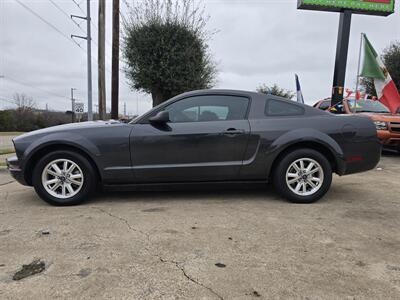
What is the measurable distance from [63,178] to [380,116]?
762 cm

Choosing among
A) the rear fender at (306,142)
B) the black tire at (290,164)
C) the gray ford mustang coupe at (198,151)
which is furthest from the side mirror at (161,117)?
the black tire at (290,164)

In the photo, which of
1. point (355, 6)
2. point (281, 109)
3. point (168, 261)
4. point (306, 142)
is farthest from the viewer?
point (355, 6)

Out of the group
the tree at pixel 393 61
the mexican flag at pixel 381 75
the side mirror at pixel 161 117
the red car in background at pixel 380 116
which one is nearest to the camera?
the side mirror at pixel 161 117

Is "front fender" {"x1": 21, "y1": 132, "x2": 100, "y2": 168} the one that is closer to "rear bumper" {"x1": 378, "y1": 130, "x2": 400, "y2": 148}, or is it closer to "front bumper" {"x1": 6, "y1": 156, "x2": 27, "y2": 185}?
"front bumper" {"x1": 6, "y1": 156, "x2": 27, "y2": 185}

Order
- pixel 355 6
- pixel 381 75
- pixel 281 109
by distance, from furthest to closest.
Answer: pixel 355 6 < pixel 381 75 < pixel 281 109

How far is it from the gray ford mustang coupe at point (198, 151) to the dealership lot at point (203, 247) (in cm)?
28

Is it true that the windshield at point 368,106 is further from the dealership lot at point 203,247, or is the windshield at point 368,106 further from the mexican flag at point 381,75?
the dealership lot at point 203,247

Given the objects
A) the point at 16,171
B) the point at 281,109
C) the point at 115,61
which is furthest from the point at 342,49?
the point at 16,171

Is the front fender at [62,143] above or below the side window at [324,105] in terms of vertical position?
below

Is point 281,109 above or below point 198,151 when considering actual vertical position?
above

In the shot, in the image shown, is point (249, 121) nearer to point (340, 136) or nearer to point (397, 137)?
point (340, 136)

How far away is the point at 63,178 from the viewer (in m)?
4.14

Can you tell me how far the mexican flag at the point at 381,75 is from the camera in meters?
9.05

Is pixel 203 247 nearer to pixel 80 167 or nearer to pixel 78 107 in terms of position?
pixel 80 167
